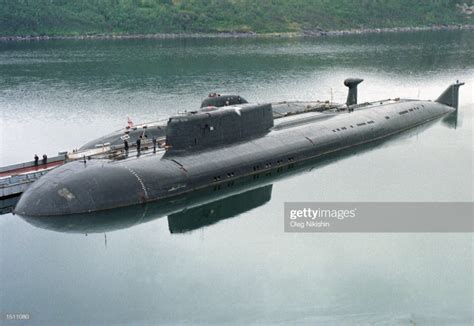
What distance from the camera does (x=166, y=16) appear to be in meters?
175

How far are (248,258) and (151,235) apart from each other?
601 cm

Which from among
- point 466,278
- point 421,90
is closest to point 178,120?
point 466,278

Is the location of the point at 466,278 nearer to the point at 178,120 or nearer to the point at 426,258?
the point at 426,258

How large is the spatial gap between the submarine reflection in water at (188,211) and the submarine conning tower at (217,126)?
112 inches

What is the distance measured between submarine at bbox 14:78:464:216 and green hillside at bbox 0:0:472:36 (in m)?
123

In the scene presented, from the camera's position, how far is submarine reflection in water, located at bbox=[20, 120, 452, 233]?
111 feet

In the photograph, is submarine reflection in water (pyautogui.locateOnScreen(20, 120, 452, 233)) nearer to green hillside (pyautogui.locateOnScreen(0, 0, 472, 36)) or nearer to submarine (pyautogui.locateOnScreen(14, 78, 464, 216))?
submarine (pyautogui.locateOnScreen(14, 78, 464, 216))

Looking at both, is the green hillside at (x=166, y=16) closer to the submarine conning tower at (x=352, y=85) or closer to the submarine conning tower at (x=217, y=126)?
the submarine conning tower at (x=352, y=85)

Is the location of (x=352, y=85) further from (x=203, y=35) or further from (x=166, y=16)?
(x=166, y=16)

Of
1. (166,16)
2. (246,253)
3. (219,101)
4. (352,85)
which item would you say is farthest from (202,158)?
(166,16)

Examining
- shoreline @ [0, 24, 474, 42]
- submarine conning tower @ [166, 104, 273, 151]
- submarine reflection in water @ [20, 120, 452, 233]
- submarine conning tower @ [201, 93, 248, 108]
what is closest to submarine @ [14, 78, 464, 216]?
submarine conning tower @ [166, 104, 273, 151]

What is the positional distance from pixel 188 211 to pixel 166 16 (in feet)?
473

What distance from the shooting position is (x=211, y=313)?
25.3 metres

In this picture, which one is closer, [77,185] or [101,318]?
[101,318]
